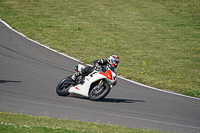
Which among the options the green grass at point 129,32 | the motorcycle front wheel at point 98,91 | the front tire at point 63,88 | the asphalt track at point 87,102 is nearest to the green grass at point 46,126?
the asphalt track at point 87,102

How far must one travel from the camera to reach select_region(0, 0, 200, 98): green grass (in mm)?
17047

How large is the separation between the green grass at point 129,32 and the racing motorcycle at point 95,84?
4.64 m

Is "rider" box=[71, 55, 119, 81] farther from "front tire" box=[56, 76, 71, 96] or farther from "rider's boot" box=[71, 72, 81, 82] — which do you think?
"front tire" box=[56, 76, 71, 96]

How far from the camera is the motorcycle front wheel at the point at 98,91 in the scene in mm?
9633

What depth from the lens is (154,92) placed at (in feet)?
41.8

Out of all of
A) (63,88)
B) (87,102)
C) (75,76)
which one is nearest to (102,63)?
(75,76)

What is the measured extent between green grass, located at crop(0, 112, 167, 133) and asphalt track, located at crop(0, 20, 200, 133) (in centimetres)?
69

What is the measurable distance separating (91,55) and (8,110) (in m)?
12.2

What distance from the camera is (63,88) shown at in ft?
34.9

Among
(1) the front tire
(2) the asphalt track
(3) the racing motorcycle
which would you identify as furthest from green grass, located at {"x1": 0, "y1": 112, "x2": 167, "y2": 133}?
(1) the front tire

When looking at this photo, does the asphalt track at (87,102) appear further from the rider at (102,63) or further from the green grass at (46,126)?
the rider at (102,63)

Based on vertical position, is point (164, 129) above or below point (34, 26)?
below

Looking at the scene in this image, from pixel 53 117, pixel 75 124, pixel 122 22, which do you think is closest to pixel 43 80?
pixel 53 117

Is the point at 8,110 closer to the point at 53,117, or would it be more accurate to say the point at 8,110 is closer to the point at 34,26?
the point at 53,117
